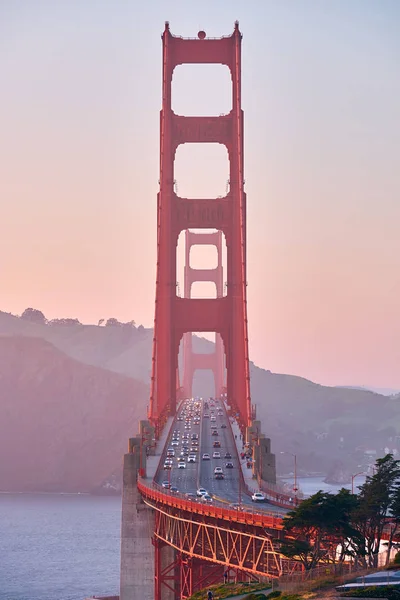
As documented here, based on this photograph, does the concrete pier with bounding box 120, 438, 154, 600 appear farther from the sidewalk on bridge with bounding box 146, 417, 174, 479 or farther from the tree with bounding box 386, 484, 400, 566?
the tree with bounding box 386, 484, 400, 566

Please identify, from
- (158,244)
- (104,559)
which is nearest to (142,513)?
(158,244)

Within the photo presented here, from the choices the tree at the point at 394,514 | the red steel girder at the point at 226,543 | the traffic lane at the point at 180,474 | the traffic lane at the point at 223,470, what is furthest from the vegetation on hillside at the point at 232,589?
the traffic lane at the point at 180,474

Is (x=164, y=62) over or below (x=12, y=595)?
over

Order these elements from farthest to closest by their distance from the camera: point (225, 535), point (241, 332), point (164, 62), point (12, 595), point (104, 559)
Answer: point (104, 559), point (12, 595), point (164, 62), point (241, 332), point (225, 535)

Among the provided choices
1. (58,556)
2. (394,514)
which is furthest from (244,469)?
(58,556)

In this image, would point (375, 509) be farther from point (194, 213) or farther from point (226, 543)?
point (194, 213)

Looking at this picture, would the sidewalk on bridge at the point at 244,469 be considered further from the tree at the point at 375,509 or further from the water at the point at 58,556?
the water at the point at 58,556

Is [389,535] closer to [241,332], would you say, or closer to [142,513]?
[142,513]

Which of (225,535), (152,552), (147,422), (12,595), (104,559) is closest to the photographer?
(225,535)
